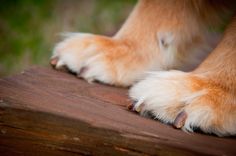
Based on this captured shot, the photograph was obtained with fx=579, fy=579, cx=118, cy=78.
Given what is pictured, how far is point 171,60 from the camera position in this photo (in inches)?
104

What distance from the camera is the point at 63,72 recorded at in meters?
2.48

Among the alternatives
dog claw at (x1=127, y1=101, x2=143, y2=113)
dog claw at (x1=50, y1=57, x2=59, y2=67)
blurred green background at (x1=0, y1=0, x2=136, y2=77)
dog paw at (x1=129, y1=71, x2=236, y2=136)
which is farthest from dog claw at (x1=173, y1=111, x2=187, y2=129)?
blurred green background at (x1=0, y1=0, x2=136, y2=77)

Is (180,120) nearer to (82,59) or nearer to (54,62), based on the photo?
(82,59)

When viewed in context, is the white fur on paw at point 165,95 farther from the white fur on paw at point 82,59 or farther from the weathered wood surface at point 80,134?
the white fur on paw at point 82,59

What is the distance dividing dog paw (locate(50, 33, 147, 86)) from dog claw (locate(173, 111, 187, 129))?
48 centimetres

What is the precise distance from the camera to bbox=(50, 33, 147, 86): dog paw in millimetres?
2430

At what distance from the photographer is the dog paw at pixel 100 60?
2.43 m

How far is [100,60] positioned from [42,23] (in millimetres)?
2104

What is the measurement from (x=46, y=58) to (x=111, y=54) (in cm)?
160

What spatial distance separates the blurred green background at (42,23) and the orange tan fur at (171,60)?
130cm

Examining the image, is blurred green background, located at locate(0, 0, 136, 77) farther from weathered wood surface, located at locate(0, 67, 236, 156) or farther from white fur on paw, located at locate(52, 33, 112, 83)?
weathered wood surface, located at locate(0, 67, 236, 156)

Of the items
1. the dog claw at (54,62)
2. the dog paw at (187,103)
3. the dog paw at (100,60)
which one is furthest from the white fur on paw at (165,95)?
the dog claw at (54,62)

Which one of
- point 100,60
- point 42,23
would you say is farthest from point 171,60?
point 42,23

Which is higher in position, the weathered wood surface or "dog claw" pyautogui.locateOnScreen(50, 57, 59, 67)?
the weathered wood surface
